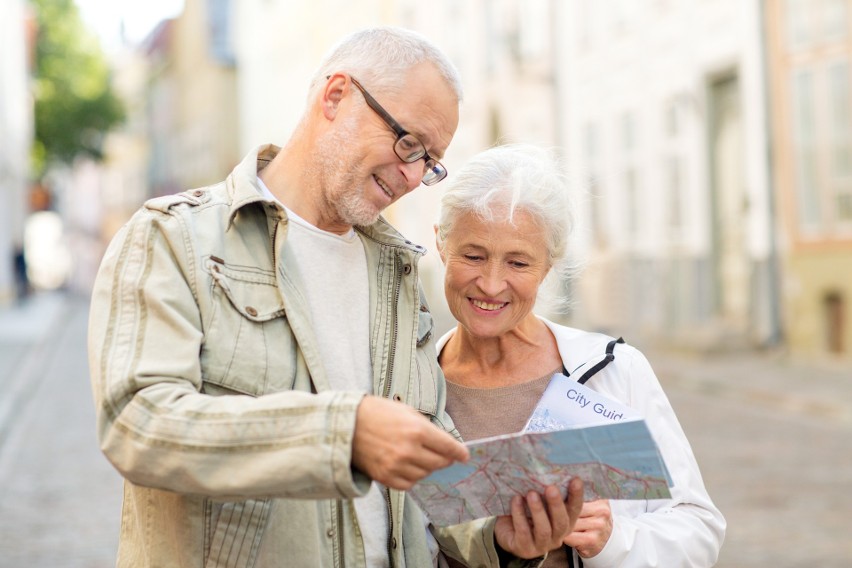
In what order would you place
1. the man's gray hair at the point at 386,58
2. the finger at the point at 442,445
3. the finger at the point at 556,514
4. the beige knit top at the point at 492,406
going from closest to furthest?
1. the finger at the point at 442,445
2. the finger at the point at 556,514
3. the man's gray hair at the point at 386,58
4. the beige knit top at the point at 492,406

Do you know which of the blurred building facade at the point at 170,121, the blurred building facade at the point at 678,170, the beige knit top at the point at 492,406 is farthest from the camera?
the blurred building facade at the point at 170,121

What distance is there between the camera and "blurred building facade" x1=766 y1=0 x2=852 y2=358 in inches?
679

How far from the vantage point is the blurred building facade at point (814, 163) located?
17234 millimetres

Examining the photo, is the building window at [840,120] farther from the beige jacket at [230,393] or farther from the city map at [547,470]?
the city map at [547,470]

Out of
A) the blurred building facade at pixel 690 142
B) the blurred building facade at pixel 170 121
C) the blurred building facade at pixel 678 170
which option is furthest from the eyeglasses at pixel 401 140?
the blurred building facade at pixel 170 121

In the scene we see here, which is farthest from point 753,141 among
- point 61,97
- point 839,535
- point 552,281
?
point 61,97

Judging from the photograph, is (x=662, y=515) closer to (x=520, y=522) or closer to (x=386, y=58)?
(x=520, y=522)

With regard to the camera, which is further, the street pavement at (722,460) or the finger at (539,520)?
the street pavement at (722,460)

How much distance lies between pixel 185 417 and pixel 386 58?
81cm

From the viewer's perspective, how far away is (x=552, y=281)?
306 cm

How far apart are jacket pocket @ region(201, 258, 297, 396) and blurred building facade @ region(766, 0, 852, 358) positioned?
1576cm

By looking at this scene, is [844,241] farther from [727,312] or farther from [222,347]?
[222,347]

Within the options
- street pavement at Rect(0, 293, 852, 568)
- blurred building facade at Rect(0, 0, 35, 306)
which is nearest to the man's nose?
street pavement at Rect(0, 293, 852, 568)

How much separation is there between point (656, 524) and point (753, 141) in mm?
16862
